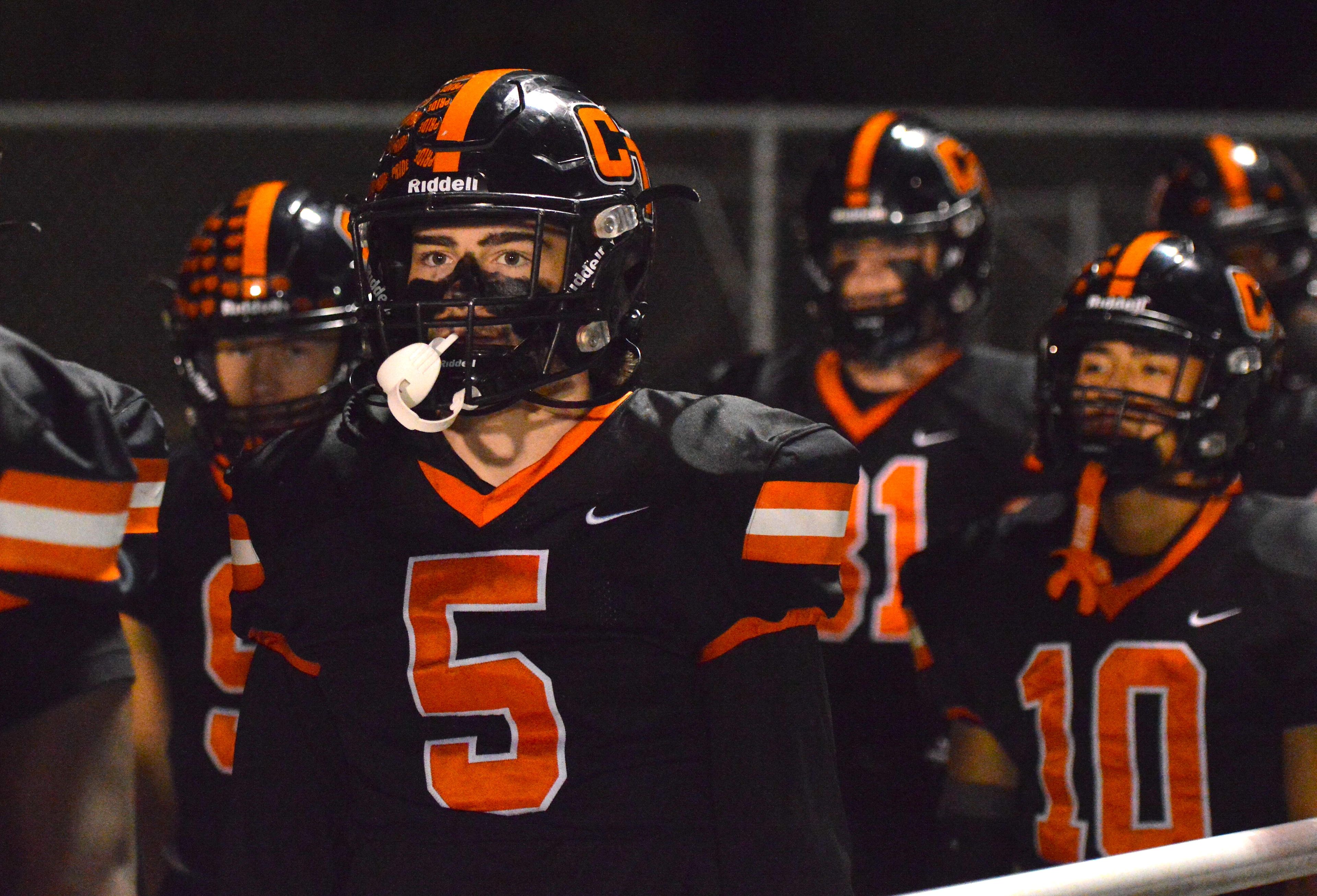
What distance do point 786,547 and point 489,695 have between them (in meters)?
0.31

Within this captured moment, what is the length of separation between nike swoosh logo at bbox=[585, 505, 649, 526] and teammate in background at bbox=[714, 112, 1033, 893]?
1.07 m

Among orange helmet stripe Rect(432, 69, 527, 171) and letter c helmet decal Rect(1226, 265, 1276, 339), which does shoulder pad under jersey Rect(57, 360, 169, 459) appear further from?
letter c helmet decal Rect(1226, 265, 1276, 339)

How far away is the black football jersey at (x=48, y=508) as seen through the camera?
1195mm

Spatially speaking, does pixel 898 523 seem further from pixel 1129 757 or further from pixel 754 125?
pixel 754 125

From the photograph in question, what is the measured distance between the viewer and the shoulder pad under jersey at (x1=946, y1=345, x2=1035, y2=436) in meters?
2.62

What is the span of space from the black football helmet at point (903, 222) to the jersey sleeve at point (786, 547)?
130 centimetres

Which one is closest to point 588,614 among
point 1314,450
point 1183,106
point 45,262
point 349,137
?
point 1314,450

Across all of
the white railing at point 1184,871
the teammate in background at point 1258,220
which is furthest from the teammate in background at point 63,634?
the teammate in background at point 1258,220

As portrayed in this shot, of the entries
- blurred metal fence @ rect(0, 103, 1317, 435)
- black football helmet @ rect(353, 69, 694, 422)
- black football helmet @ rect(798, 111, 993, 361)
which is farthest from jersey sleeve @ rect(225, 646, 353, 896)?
black football helmet @ rect(798, 111, 993, 361)

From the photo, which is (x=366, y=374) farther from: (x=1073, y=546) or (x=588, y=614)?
(x=1073, y=546)

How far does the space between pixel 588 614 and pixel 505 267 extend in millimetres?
365

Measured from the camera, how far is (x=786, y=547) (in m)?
1.40

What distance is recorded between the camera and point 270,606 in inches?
58.7

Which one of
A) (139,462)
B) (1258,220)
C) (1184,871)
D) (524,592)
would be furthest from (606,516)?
(1258,220)
